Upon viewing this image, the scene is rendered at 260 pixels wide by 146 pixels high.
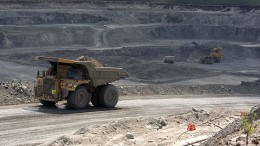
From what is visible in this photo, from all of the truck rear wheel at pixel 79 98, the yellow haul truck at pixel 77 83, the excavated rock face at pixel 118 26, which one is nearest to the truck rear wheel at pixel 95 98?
the yellow haul truck at pixel 77 83

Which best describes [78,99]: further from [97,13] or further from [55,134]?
[97,13]

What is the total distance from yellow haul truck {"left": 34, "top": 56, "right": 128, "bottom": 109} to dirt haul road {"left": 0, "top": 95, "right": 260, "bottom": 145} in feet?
1.52

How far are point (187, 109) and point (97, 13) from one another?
4918 cm

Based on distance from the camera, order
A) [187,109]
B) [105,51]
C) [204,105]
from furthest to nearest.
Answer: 1. [105,51]
2. [204,105]
3. [187,109]

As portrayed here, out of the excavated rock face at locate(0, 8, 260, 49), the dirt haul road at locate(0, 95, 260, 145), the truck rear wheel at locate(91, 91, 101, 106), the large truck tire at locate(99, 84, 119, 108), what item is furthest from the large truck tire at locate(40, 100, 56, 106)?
the excavated rock face at locate(0, 8, 260, 49)

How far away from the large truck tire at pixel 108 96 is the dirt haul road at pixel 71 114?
39 cm

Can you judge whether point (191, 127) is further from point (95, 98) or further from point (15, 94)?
point (15, 94)

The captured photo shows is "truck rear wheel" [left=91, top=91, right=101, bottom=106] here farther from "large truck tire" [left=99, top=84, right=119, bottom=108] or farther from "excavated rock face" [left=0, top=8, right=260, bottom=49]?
"excavated rock face" [left=0, top=8, right=260, bottom=49]

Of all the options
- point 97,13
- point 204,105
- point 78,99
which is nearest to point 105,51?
point 97,13

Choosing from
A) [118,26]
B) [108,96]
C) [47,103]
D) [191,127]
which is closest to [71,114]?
[47,103]

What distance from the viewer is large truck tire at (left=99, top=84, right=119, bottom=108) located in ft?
69.6

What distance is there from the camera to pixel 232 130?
36.0 ft

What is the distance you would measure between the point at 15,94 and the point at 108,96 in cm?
407

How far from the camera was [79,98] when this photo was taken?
20.2 metres
